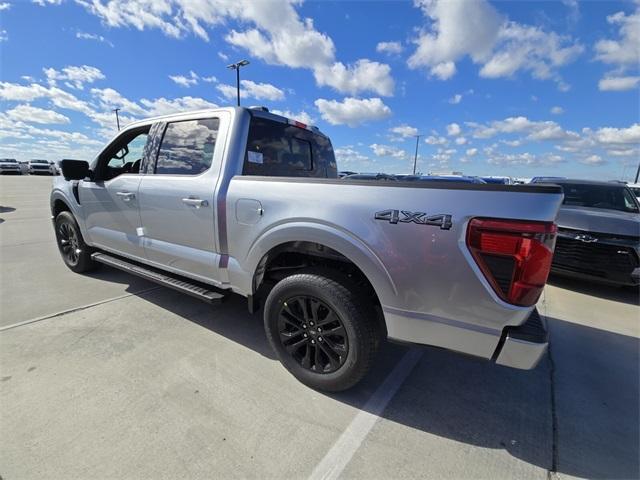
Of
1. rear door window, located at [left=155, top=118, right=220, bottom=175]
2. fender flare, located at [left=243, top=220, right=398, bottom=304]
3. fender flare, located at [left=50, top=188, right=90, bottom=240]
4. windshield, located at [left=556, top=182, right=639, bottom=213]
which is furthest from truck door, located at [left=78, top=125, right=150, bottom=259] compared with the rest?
windshield, located at [left=556, top=182, right=639, bottom=213]

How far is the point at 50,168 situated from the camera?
39.7 meters

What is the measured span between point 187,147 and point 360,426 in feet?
9.06

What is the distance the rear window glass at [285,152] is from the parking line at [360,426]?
81.7 inches

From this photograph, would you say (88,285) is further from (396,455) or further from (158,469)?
(396,455)

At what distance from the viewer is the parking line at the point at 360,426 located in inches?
69.6

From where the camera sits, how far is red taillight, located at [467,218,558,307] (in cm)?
159

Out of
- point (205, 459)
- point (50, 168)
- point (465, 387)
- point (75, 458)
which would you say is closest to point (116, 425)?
point (75, 458)

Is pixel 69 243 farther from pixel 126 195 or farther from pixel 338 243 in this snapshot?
pixel 338 243

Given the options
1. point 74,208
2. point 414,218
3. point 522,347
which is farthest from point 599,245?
point 74,208

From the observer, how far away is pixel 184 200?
9.29 feet

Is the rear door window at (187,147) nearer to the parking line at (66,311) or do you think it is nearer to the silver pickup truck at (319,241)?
the silver pickup truck at (319,241)

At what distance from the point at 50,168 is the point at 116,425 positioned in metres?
50.6

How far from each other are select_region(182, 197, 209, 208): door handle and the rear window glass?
0.42 m

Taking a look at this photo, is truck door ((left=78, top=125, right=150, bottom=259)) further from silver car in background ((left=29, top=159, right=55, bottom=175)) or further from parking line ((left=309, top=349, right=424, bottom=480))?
silver car in background ((left=29, top=159, right=55, bottom=175))
